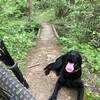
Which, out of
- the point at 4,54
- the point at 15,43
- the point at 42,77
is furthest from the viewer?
the point at 15,43

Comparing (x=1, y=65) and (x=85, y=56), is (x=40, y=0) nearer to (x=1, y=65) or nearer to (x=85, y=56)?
(x=85, y=56)

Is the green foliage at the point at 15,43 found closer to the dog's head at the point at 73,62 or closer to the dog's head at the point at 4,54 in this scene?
the dog's head at the point at 73,62

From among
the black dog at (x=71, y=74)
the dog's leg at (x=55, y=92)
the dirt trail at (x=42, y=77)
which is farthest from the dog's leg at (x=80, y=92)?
the dog's leg at (x=55, y=92)

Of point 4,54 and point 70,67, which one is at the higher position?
point 4,54

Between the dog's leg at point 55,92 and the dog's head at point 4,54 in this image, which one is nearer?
the dog's head at point 4,54

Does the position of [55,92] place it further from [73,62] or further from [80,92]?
[73,62]

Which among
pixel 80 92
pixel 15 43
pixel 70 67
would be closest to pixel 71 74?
pixel 70 67

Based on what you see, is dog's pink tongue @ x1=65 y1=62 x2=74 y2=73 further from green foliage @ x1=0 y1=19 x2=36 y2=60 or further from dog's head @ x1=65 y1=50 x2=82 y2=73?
green foliage @ x1=0 y1=19 x2=36 y2=60

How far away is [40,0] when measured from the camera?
85.1 ft

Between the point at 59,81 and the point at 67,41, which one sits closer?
the point at 59,81

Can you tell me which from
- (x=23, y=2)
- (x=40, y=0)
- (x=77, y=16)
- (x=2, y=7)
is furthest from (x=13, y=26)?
(x=40, y=0)

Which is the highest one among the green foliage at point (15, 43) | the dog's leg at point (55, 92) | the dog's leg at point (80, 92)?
the dog's leg at point (55, 92)

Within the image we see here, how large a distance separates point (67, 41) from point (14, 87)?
25.4 feet

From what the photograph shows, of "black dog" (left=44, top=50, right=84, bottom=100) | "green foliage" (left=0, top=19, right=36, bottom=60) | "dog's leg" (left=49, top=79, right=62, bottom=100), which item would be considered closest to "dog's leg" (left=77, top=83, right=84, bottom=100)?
"black dog" (left=44, top=50, right=84, bottom=100)
